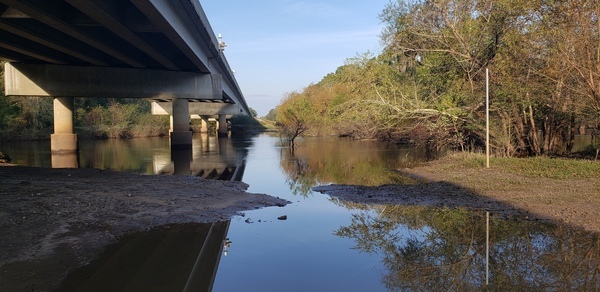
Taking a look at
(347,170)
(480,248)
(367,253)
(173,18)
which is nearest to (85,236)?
(367,253)

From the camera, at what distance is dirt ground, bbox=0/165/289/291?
21.1ft

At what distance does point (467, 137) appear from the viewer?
2406 cm

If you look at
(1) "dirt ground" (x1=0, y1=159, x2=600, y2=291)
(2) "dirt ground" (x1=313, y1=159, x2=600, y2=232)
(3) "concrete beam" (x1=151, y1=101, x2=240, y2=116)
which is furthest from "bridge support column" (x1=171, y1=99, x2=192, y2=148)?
(3) "concrete beam" (x1=151, y1=101, x2=240, y2=116)

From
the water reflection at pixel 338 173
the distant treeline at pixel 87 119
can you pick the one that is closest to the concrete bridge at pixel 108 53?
the water reflection at pixel 338 173

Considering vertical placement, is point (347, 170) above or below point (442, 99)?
below

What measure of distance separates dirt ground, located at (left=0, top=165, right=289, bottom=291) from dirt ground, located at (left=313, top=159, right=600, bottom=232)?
9.83 feet

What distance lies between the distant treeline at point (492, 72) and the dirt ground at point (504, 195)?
→ 428 centimetres

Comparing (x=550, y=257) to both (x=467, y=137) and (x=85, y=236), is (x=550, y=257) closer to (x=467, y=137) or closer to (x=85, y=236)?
(x=85, y=236)

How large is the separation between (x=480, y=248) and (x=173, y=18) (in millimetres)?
14435

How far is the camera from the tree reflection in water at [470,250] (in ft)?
20.3

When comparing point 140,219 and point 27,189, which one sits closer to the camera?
point 140,219

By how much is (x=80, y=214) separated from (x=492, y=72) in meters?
16.4

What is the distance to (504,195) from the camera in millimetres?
11891

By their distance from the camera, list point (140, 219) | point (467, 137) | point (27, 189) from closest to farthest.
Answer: point (140, 219), point (27, 189), point (467, 137)
